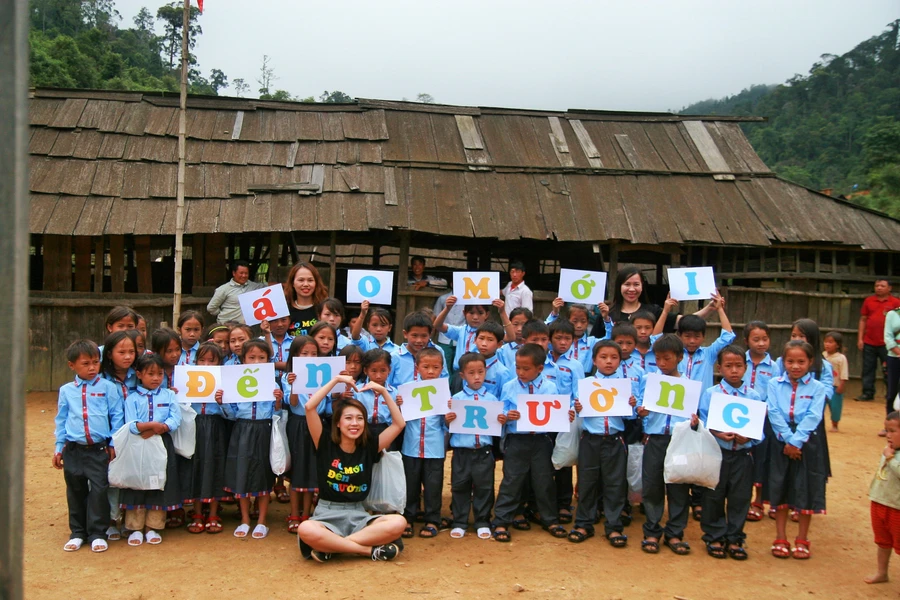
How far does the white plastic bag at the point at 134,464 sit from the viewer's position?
15.8 ft

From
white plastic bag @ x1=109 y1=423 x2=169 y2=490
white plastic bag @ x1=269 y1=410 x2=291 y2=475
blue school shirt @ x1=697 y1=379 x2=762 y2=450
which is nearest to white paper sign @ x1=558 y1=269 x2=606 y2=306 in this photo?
blue school shirt @ x1=697 y1=379 x2=762 y2=450

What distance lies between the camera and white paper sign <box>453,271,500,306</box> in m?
6.43

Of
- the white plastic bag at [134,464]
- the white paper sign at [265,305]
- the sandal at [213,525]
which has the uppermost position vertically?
the white paper sign at [265,305]

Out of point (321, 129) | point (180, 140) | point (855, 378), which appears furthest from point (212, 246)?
point (855, 378)

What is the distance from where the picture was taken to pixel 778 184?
12391 mm

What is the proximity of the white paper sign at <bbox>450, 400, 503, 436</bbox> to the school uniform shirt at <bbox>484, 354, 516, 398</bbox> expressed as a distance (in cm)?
26

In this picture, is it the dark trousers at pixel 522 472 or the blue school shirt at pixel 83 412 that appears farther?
the dark trousers at pixel 522 472

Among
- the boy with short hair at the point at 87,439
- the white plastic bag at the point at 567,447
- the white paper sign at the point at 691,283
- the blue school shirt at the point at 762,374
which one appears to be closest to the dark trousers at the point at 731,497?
the blue school shirt at the point at 762,374

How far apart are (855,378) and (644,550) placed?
9354 millimetres

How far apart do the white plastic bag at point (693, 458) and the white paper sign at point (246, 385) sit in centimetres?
274

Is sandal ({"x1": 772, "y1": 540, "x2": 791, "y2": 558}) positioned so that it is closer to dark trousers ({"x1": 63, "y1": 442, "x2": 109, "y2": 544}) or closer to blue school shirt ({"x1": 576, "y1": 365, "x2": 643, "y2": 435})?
blue school shirt ({"x1": 576, "y1": 365, "x2": 643, "y2": 435})

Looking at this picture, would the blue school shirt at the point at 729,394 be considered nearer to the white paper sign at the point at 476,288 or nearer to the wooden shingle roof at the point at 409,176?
the white paper sign at the point at 476,288

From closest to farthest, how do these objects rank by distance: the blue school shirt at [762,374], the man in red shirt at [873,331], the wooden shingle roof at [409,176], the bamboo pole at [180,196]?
the blue school shirt at [762,374], the bamboo pole at [180,196], the wooden shingle roof at [409,176], the man in red shirt at [873,331]

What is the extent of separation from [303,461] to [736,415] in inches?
116
